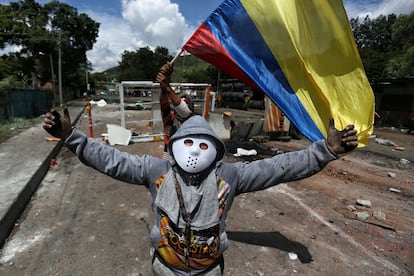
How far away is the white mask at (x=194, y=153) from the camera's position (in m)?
1.42

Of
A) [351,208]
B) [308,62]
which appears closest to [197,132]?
[308,62]

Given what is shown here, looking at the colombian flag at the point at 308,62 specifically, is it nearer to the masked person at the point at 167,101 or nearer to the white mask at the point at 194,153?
the masked person at the point at 167,101

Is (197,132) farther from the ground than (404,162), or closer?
farther from the ground

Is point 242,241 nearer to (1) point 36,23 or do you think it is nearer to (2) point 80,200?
(2) point 80,200

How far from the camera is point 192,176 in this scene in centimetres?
146

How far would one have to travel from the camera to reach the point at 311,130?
238 cm

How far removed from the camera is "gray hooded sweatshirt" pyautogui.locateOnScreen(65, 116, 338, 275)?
1437mm

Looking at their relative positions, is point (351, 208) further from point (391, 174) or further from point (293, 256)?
point (391, 174)

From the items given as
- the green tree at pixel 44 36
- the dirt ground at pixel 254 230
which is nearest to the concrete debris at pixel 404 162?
the dirt ground at pixel 254 230

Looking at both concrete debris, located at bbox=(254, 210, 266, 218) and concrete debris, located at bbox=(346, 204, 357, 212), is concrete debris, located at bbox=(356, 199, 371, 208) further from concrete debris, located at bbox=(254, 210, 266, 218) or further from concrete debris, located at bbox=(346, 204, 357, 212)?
concrete debris, located at bbox=(254, 210, 266, 218)

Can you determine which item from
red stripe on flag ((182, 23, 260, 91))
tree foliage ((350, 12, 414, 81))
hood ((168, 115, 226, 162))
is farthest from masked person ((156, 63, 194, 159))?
tree foliage ((350, 12, 414, 81))

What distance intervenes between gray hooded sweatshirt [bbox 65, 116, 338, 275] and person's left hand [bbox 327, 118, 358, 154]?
0.04 m

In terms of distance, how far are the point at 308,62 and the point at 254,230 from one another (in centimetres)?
246

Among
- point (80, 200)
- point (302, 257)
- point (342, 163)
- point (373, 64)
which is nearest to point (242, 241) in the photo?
point (302, 257)
